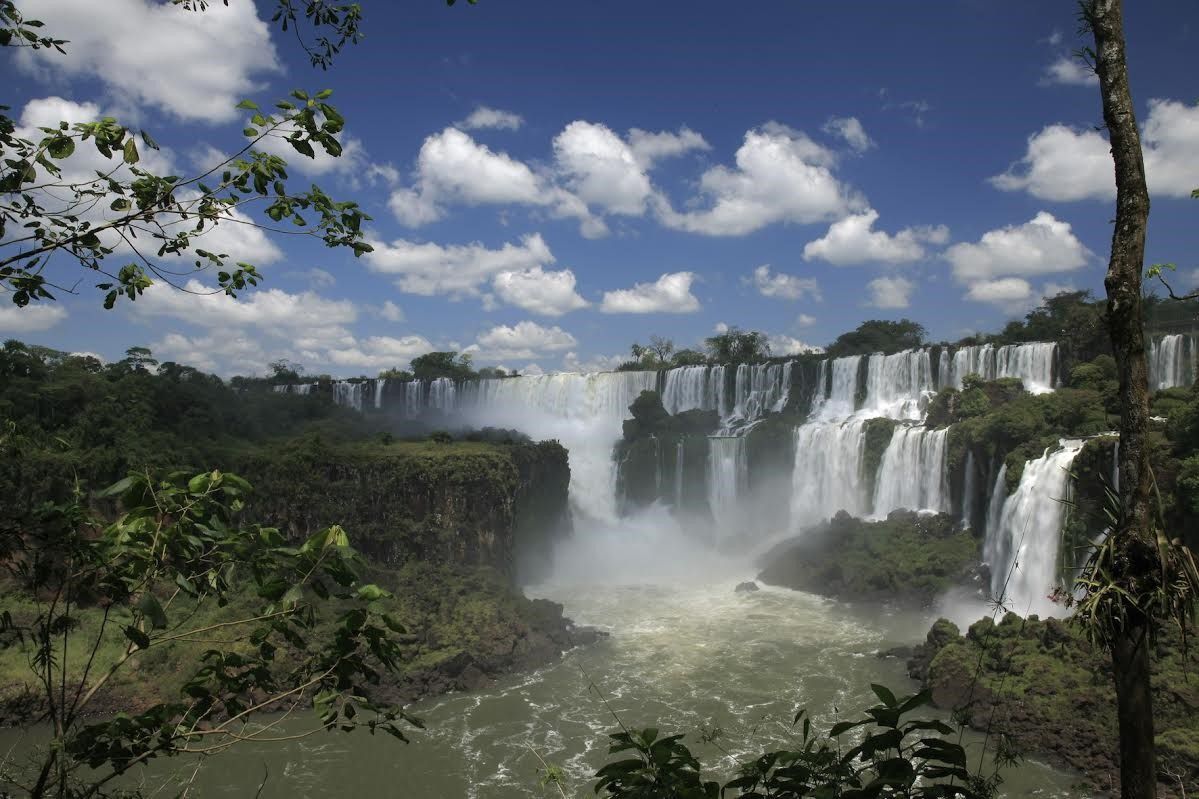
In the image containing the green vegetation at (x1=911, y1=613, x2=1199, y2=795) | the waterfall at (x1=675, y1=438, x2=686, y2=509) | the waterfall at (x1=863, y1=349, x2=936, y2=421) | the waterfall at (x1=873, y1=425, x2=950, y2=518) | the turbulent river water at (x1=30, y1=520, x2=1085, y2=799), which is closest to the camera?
the green vegetation at (x1=911, y1=613, x2=1199, y2=795)

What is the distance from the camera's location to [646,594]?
25188 mm

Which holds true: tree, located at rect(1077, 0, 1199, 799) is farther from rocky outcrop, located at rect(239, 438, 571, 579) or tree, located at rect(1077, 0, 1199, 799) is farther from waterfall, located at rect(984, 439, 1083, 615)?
rocky outcrop, located at rect(239, 438, 571, 579)

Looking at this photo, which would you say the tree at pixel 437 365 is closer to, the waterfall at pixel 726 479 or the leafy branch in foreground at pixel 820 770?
the waterfall at pixel 726 479

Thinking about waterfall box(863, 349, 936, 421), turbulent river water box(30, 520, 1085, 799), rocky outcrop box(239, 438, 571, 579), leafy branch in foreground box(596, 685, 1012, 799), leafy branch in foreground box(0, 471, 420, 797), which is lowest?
turbulent river water box(30, 520, 1085, 799)

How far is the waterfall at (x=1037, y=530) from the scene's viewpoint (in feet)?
62.0

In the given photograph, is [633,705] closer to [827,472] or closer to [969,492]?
[969,492]

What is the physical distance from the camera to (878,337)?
146 ft

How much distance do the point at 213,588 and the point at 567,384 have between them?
38696 mm

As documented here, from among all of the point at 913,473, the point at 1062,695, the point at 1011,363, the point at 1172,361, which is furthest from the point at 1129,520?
the point at 1011,363

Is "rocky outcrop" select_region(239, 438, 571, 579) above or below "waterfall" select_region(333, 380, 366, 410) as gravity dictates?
below

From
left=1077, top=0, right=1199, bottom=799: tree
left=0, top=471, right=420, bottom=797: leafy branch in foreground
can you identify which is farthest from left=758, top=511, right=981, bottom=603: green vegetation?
left=0, top=471, right=420, bottom=797: leafy branch in foreground

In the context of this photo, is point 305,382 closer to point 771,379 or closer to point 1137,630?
point 771,379

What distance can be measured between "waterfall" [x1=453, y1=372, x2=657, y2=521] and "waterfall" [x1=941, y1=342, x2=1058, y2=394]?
14.5 metres

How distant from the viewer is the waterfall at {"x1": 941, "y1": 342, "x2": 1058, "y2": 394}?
1129 inches
